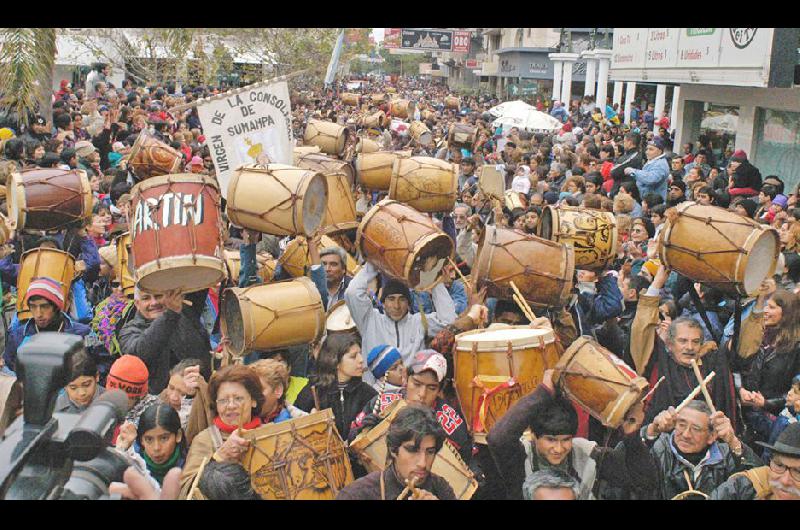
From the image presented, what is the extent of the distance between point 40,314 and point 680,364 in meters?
4.05

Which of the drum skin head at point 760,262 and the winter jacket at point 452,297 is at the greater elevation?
the drum skin head at point 760,262

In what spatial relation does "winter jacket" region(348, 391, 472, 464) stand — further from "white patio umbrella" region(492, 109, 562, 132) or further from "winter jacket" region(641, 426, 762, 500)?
"white patio umbrella" region(492, 109, 562, 132)

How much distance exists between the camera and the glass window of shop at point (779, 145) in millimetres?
13727

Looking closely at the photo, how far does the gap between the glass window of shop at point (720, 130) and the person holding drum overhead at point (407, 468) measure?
14796 mm

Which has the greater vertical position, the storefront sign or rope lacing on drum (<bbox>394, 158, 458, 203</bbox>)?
the storefront sign

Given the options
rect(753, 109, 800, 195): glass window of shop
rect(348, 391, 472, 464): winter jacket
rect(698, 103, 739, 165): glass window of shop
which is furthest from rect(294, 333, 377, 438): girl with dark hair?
rect(698, 103, 739, 165): glass window of shop

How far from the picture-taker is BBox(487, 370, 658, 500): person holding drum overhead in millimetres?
4031

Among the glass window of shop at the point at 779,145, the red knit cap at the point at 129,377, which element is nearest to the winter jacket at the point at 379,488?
the red knit cap at the point at 129,377

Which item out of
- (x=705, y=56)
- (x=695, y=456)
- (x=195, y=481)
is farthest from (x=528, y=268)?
(x=705, y=56)

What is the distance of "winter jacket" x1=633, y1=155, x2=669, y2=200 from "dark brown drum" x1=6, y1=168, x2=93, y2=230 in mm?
7040

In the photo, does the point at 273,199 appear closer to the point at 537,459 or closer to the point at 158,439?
the point at 158,439

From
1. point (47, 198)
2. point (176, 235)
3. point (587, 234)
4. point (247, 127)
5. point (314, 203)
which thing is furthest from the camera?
point (247, 127)

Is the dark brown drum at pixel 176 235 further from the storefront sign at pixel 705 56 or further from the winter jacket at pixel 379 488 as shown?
the storefront sign at pixel 705 56

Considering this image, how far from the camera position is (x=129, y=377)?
4.68m
